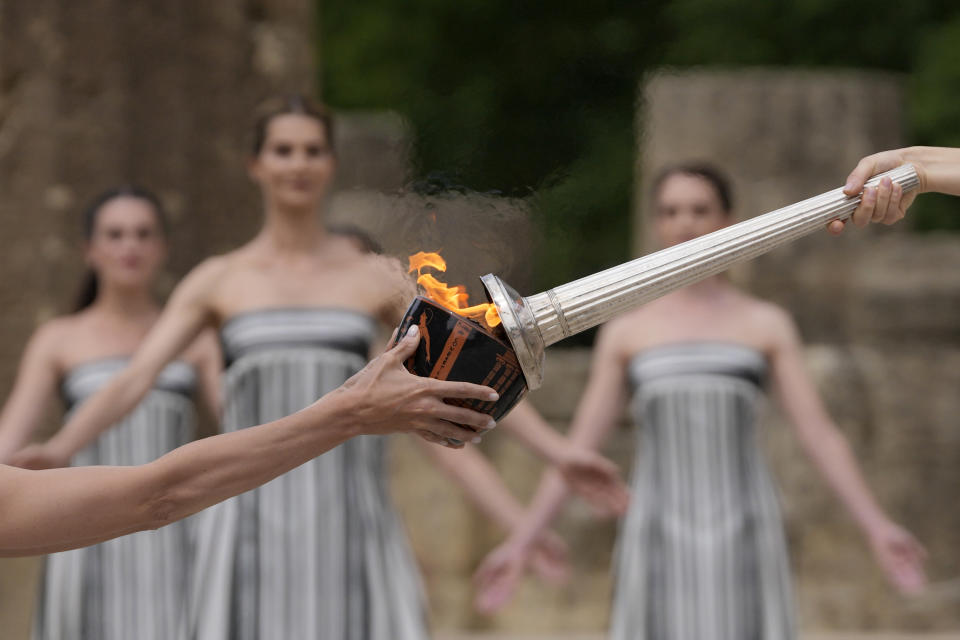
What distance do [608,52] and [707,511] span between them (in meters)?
7.67

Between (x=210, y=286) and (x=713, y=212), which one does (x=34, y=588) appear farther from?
(x=713, y=212)

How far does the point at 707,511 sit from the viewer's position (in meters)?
5.16

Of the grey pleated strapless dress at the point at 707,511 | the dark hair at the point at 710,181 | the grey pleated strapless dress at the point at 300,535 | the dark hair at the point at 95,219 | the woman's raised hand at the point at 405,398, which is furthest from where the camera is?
the dark hair at the point at 95,219

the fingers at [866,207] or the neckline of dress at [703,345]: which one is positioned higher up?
the neckline of dress at [703,345]

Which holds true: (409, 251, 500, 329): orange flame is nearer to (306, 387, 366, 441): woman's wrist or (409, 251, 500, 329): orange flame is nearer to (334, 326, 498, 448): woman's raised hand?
(334, 326, 498, 448): woman's raised hand

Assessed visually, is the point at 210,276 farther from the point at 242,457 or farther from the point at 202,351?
the point at 242,457

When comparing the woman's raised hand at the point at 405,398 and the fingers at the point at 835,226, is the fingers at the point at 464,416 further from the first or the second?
the fingers at the point at 835,226

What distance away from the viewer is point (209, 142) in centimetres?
668

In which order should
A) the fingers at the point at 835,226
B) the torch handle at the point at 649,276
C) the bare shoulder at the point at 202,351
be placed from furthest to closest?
the bare shoulder at the point at 202,351 < the fingers at the point at 835,226 < the torch handle at the point at 649,276

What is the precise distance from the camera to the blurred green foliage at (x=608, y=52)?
444 inches

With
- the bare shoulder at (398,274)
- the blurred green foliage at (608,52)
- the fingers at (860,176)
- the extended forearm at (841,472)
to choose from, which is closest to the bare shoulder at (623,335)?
the extended forearm at (841,472)

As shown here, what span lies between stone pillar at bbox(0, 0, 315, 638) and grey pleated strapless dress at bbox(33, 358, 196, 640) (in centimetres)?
105

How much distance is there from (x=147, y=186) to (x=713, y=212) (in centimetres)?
254

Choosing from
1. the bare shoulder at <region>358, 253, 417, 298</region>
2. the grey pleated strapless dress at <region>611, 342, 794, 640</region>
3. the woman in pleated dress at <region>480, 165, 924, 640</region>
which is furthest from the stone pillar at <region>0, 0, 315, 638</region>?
the bare shoulder at <region>358, 253, 417, 298</region>
